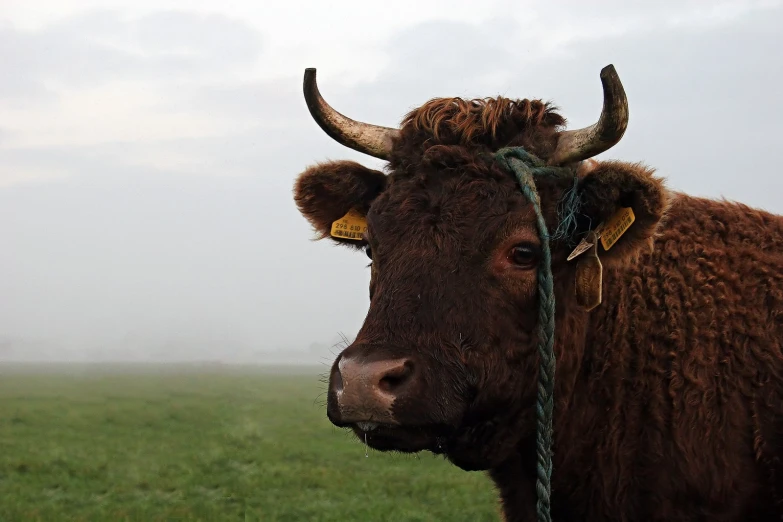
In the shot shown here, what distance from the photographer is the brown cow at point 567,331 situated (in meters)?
3.74

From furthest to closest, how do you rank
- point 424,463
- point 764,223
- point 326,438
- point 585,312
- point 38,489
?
1. point 326,438
2. point 424,463
3. point 38,489
4. point 764,223
5. point 585,312

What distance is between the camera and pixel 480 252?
154 inches

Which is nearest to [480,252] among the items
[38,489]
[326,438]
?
[38,489]

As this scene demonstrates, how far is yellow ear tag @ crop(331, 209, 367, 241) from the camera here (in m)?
5.25

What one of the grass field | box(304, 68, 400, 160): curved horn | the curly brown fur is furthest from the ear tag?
the grass field

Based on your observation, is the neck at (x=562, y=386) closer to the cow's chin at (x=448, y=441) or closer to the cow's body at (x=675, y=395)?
the cow's body at (x=675, y=395)

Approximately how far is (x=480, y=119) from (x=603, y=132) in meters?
0.71

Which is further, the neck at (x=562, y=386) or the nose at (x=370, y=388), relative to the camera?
the neck at (x=562, y=386)

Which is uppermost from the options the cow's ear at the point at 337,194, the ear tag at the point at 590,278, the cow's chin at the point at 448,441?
the cow's ear at the point at 337,194

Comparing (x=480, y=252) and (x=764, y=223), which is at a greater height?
(x=764, y=223)

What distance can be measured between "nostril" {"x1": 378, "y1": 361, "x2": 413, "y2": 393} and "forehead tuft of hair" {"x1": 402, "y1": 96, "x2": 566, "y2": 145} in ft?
4.69

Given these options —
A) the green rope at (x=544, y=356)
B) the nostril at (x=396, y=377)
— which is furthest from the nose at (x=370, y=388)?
the green rope at (x=544, y=356)

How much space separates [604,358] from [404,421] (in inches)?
59.7

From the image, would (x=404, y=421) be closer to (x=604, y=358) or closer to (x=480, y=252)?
(x=480, y=252)
